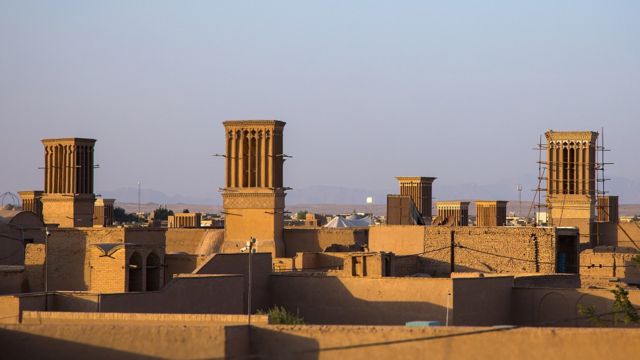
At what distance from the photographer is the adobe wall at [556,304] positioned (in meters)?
23.9

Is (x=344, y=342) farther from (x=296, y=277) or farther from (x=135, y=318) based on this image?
(x=296, y=277)

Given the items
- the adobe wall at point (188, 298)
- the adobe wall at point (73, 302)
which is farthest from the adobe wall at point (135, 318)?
the adobe wall at point (188, 298)

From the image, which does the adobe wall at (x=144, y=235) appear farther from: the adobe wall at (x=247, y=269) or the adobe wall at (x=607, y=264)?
the adobe wall at (x=607, y=264)

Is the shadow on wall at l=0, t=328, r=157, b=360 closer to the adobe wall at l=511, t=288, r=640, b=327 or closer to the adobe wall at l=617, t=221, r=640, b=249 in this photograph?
the adobe wall at l=511, t=288, r=640, b=327

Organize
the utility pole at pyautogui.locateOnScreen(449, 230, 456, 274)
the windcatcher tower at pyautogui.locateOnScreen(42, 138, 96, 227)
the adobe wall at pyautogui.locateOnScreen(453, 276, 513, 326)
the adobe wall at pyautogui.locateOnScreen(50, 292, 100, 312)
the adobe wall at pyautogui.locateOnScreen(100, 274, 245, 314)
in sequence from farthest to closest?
1. the windcatcher tower at pyautogui.locateOnScreen(42, 138, 96, 227)
2. the utility pole at pyautogui.locateOnScreen(449, 230, 456, 274)
3. the adobe wall at pyautogui.locateOnScreen(453, 276, 513, 326)
4. the adobe wall at pyautogui.locateOnScreen(100, 274, 245, 314)
5. the adobe wall at pyautogui.locateOnScreen(50, 292, 100, 312)

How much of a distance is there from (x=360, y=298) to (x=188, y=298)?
361 cm

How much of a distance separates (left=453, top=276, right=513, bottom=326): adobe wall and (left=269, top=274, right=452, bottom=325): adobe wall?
0.87ft

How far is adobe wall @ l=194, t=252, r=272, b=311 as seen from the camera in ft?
81.7

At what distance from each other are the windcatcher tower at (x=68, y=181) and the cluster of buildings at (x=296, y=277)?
2.71 feet

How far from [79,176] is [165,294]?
86.8 ft

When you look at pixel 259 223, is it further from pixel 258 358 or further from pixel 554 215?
pixel 258 358

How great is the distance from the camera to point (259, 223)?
41406mm

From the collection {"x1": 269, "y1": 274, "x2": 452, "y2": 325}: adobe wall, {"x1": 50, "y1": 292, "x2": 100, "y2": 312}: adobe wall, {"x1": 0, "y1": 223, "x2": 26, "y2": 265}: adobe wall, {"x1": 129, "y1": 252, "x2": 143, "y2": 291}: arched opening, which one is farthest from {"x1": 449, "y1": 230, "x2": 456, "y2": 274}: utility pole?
{"x1": 50, "y1": 292, "x2": 100, "y2": 312}: adobe wall

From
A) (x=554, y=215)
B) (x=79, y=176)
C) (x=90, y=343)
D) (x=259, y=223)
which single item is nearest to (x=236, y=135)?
(x=259, y=223)
